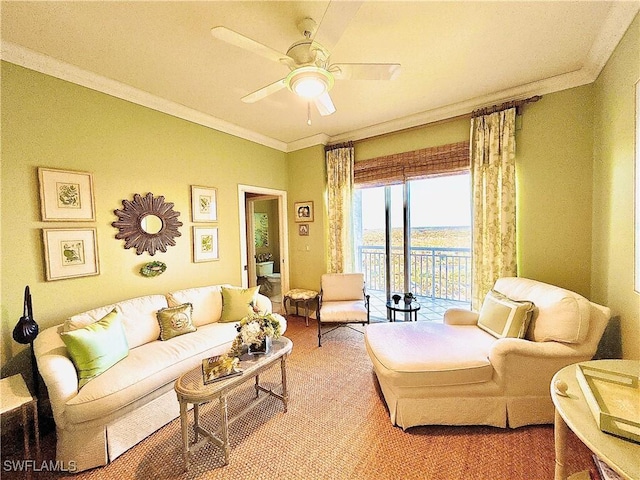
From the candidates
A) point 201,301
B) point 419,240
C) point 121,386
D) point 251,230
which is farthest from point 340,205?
point 121,386

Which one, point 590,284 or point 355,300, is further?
point 355,300

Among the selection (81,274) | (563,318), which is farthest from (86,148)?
(563,318)

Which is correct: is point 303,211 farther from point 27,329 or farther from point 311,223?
point 27,329

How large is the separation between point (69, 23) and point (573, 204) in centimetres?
452

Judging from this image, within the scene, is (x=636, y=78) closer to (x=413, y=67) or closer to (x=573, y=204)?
(x=573, y=204)

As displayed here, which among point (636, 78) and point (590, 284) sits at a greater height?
point (636, 78)

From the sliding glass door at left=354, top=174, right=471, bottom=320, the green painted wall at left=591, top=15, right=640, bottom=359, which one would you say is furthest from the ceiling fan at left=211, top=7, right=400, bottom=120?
the sliding glass door at left=354, top=174, right=471, bottom=320

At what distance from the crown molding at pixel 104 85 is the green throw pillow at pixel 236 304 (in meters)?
2.16

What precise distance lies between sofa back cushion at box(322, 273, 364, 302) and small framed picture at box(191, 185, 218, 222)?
1841 millimetres

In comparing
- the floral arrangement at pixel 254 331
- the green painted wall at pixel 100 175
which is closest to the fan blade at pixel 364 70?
the floral arrangement at pixel 254 331

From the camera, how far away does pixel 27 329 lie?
185 centimetres

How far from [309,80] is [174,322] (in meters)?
2.44

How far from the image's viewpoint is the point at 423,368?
6.03 feet

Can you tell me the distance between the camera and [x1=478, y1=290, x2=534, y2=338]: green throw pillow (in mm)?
2051
